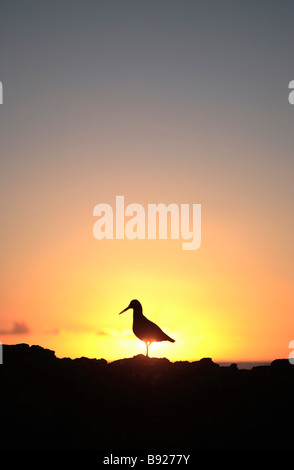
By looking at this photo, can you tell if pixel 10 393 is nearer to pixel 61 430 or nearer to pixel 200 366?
pixel 61 430

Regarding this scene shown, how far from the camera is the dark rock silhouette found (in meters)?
16.0

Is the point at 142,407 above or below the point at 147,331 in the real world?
below

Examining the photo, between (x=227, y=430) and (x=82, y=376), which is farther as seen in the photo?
(x=82, y=376)

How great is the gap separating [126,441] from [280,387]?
17.7ft

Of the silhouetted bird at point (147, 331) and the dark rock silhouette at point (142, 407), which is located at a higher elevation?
the silhouetted bird at point (147, 331)

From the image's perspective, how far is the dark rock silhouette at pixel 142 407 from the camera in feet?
52.4

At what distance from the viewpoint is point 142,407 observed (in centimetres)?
1694

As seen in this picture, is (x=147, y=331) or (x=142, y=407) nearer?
(x=142, y=407)

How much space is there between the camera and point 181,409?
666 inches

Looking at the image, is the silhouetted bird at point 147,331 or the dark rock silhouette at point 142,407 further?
the silhouetted bird at point 147,331
